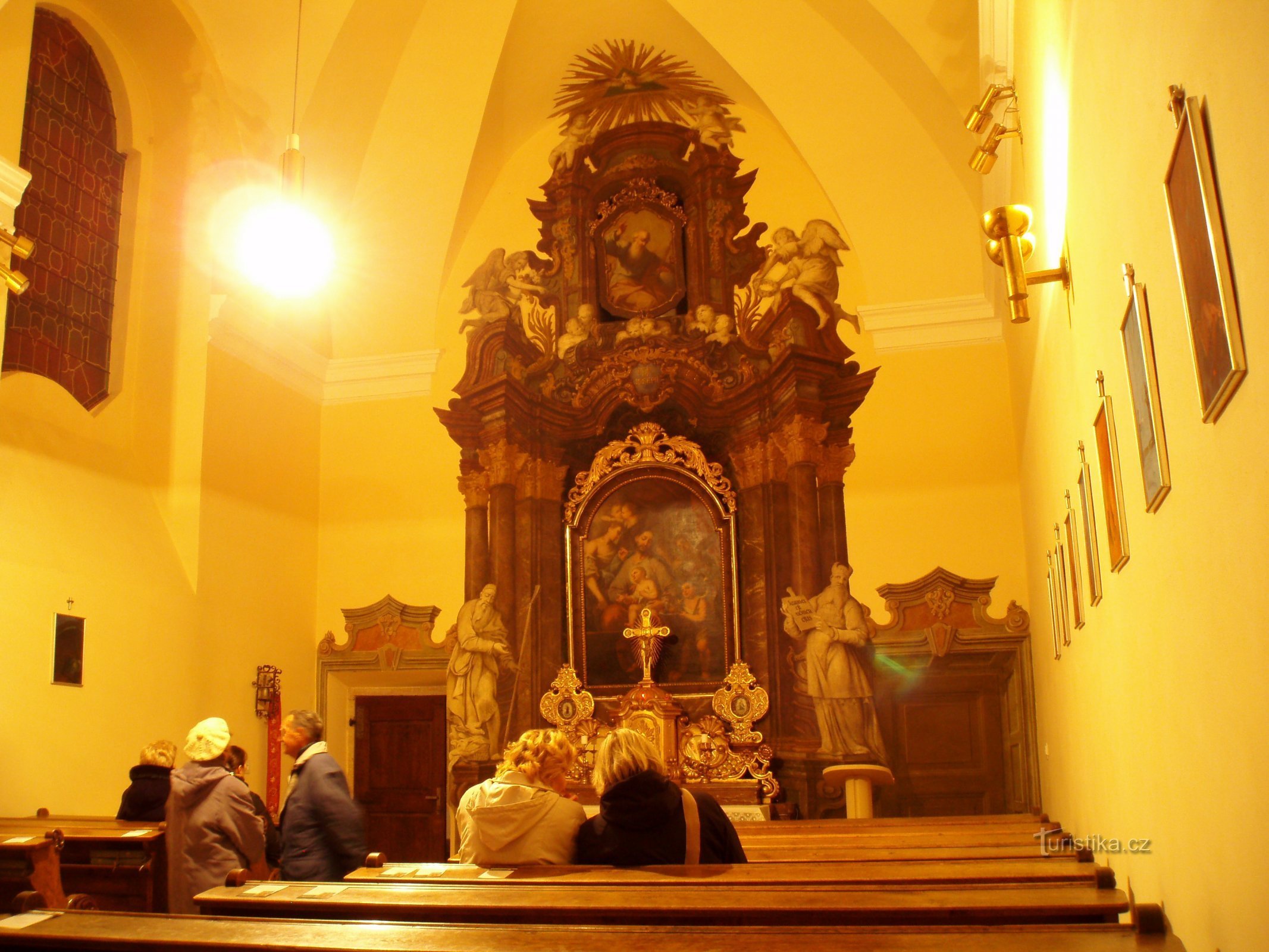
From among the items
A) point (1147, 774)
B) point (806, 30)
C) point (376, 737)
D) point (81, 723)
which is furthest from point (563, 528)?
point (1147, 774)

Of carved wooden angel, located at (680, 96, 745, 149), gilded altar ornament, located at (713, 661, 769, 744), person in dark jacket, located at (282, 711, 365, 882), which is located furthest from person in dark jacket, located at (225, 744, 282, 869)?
carved wooden angel, located at (680, 96, 745, 149)

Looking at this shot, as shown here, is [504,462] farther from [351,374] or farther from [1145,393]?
[1145,393]

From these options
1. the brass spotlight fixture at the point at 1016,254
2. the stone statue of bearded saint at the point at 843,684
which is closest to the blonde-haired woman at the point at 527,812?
the brass spotlight fixture at the point at 1016,254

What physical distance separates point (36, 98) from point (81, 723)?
5044 mm

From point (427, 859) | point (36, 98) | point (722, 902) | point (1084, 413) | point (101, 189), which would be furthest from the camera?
point (427, 859)

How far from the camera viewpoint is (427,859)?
37.5 feet

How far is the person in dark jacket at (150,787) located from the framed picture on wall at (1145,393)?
5.64 meters

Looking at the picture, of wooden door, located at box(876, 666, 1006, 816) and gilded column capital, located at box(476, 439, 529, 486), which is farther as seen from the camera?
gilded column capital, located at box(476, 439, 529, 486)

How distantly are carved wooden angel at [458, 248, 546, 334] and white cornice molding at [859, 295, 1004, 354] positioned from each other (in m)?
3.55

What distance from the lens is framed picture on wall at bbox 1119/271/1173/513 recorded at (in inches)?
Result: 128

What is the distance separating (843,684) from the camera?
1020 cm

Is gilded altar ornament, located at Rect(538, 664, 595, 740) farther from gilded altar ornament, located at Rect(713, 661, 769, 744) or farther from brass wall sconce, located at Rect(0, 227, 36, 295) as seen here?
brass wall sconce, located at Rect(0, 227, 36, 295)

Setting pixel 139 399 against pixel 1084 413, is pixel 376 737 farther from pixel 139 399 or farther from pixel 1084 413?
pixel 1084 413

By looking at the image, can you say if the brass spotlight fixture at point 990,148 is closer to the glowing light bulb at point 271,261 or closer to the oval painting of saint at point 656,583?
the glowing light bulb at point 271,261
